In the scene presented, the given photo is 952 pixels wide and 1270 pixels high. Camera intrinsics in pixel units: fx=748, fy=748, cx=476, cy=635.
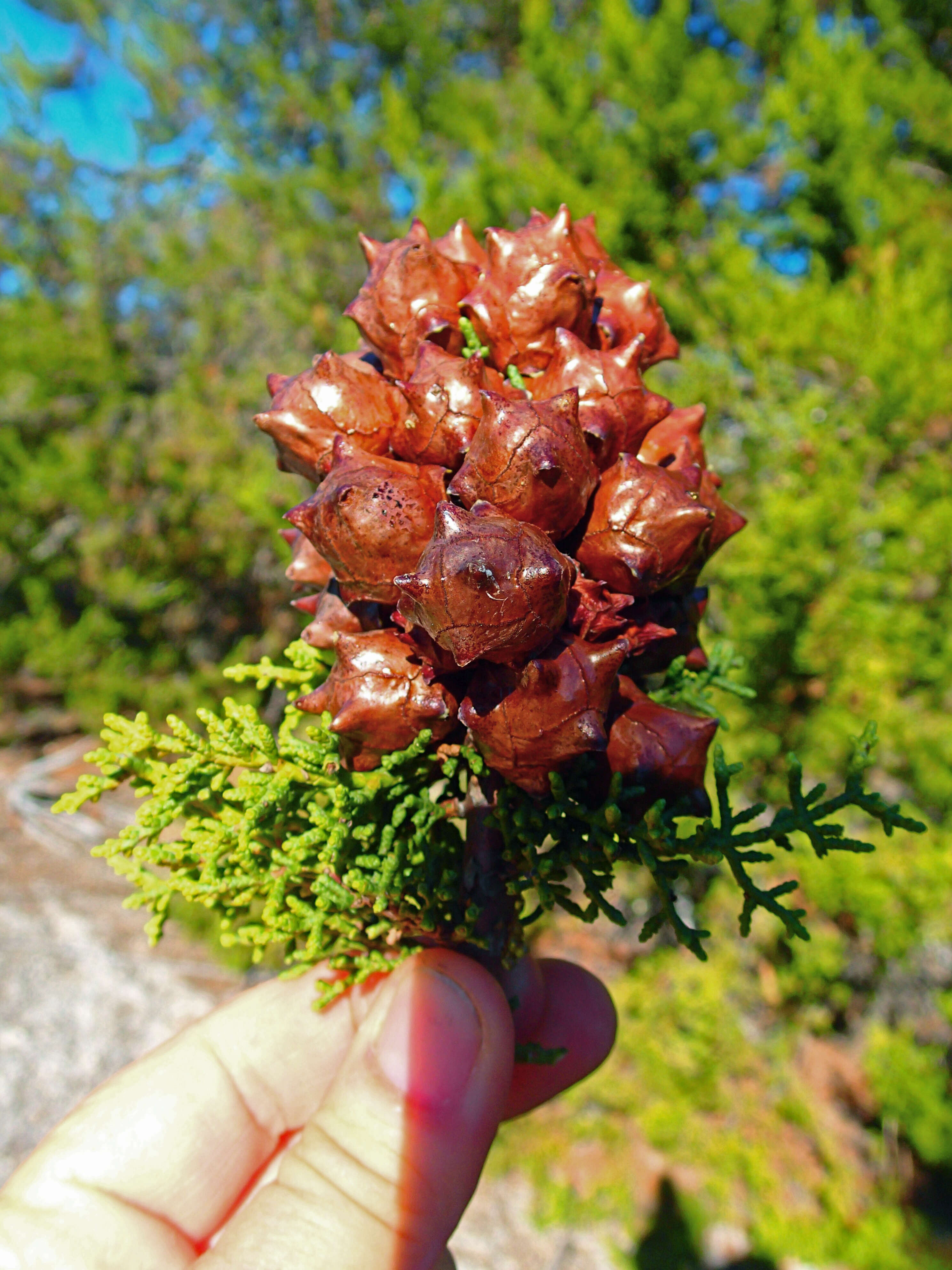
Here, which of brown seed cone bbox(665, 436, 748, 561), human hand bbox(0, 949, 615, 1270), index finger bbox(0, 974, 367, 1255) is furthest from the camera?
index finger bbox(0, 974, 367, 1255)

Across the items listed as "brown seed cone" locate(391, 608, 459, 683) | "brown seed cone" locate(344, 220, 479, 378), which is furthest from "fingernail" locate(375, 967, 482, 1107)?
"brown seed cone" locate(344, 220, 479, 378)

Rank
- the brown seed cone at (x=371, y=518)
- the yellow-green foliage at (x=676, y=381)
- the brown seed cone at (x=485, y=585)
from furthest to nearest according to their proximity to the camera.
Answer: the yellow-green foliage at (x=676, y=381), the brown seed cone at (x=371, y=518), the brown seed cone at (x=485, y=585)

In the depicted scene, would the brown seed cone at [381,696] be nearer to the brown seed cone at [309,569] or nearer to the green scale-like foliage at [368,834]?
the green scale-like foliage at [368,834]

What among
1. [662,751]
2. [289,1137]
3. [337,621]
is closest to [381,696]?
[337,621]

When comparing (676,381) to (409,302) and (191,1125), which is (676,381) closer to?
(409,302)

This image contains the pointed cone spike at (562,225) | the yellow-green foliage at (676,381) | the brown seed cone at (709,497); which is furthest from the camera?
the yellow-green foliage at (676,381)

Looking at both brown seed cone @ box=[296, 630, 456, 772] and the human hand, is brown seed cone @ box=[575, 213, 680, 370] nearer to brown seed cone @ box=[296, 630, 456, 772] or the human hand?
brown seed cone @ box=[296, 630, 456, 772]

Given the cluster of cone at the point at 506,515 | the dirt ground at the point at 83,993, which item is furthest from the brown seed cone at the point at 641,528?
the dirt ground at the point at 83,993
